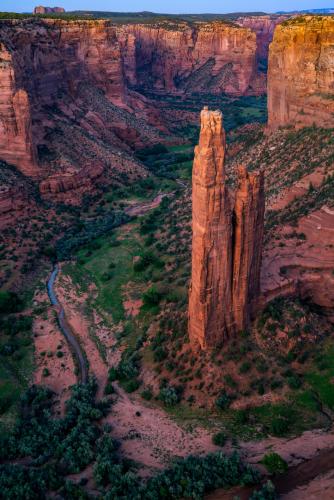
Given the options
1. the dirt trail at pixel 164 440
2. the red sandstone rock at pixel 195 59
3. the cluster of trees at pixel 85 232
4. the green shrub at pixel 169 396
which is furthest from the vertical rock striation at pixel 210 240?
the red sandstone rock at pixel 195 59

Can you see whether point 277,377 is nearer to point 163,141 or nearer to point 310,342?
point 310,342

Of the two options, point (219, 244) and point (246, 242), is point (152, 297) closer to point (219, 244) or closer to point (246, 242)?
point (246, 242)

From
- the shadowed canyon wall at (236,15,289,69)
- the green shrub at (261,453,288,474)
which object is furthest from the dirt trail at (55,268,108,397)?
the shadowed canyon wall at (236,15,289,69)

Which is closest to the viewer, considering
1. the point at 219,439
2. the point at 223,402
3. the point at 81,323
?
the point at 219,439

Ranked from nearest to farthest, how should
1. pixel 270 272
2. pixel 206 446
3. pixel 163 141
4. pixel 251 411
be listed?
1. pixel 206 446
2. pixel 251 411
3. pixel 270 272
4. pixel 163 141

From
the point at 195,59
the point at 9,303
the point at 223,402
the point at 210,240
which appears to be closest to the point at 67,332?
the point at 9,303

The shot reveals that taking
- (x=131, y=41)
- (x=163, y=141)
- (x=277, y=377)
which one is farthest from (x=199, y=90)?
(x=277, y=377)
